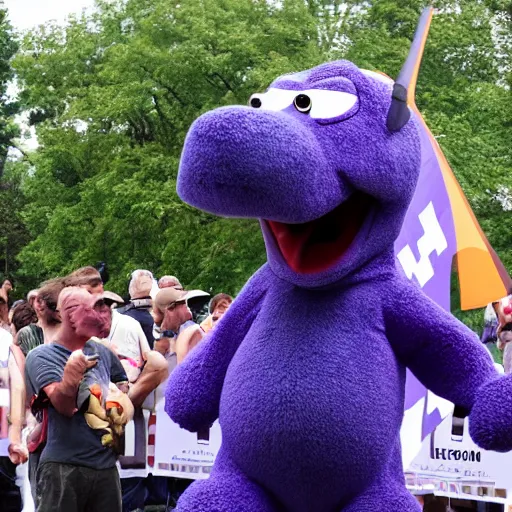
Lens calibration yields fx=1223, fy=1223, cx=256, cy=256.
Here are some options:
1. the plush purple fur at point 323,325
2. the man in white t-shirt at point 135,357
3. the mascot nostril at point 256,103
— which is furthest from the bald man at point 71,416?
the mascot nostril at point 256,103

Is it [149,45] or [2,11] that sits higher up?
[2,11]

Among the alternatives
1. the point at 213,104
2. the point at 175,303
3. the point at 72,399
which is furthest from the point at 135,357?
the point at 213,104

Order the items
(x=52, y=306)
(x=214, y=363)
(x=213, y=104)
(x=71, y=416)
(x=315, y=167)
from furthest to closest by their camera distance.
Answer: (x=213, y=104), (x=52, y=306), (x=71, y=416), (x=214, y=363), (x=315, y=167)

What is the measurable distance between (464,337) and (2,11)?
35738 mm

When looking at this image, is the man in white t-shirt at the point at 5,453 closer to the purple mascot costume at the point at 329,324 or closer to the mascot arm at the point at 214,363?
the mascot arm at the point at 214,363

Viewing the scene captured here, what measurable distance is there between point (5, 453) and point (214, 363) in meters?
4.36

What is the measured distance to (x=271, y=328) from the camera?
4.41 meters

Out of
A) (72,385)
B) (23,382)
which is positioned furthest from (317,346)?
(23,382)

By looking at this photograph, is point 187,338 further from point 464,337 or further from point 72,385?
point 464,337

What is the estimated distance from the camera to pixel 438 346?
445 centimetres

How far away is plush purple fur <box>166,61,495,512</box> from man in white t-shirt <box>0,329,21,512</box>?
3.79m

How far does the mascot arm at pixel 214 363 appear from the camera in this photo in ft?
15.4

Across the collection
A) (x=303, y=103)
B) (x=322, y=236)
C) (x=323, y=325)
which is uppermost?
(x=303, y=103)

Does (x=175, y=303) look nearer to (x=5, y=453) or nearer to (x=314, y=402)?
(x=5, y=453)
